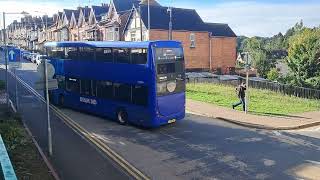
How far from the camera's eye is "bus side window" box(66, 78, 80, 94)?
81.6ft

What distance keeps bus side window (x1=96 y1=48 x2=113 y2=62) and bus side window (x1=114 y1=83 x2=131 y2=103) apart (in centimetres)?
144

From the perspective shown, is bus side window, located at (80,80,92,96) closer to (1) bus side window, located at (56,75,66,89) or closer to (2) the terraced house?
(1) bus side window, located at (56,75,66,89)

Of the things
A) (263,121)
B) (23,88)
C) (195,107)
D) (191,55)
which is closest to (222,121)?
(263,121)

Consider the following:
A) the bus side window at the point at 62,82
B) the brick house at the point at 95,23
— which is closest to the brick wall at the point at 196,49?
the brick house at the point at 95,23

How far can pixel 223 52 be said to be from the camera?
2288 inches

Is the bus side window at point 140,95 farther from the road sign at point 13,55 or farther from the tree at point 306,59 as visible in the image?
the tree at point 306,59

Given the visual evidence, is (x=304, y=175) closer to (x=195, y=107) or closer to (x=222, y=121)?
(x=222, y=121)

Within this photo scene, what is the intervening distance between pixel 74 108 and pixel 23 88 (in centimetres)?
1371

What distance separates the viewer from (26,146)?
15164 mm

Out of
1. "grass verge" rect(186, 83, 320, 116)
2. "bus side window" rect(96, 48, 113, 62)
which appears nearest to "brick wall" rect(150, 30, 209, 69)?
"grass verge" rect(186, 83, 320, 116)

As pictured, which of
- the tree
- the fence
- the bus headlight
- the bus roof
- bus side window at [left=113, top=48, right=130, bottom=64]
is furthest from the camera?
the tree

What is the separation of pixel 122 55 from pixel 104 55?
172 cm

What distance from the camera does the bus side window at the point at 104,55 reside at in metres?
21.5

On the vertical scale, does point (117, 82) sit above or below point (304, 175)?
above
